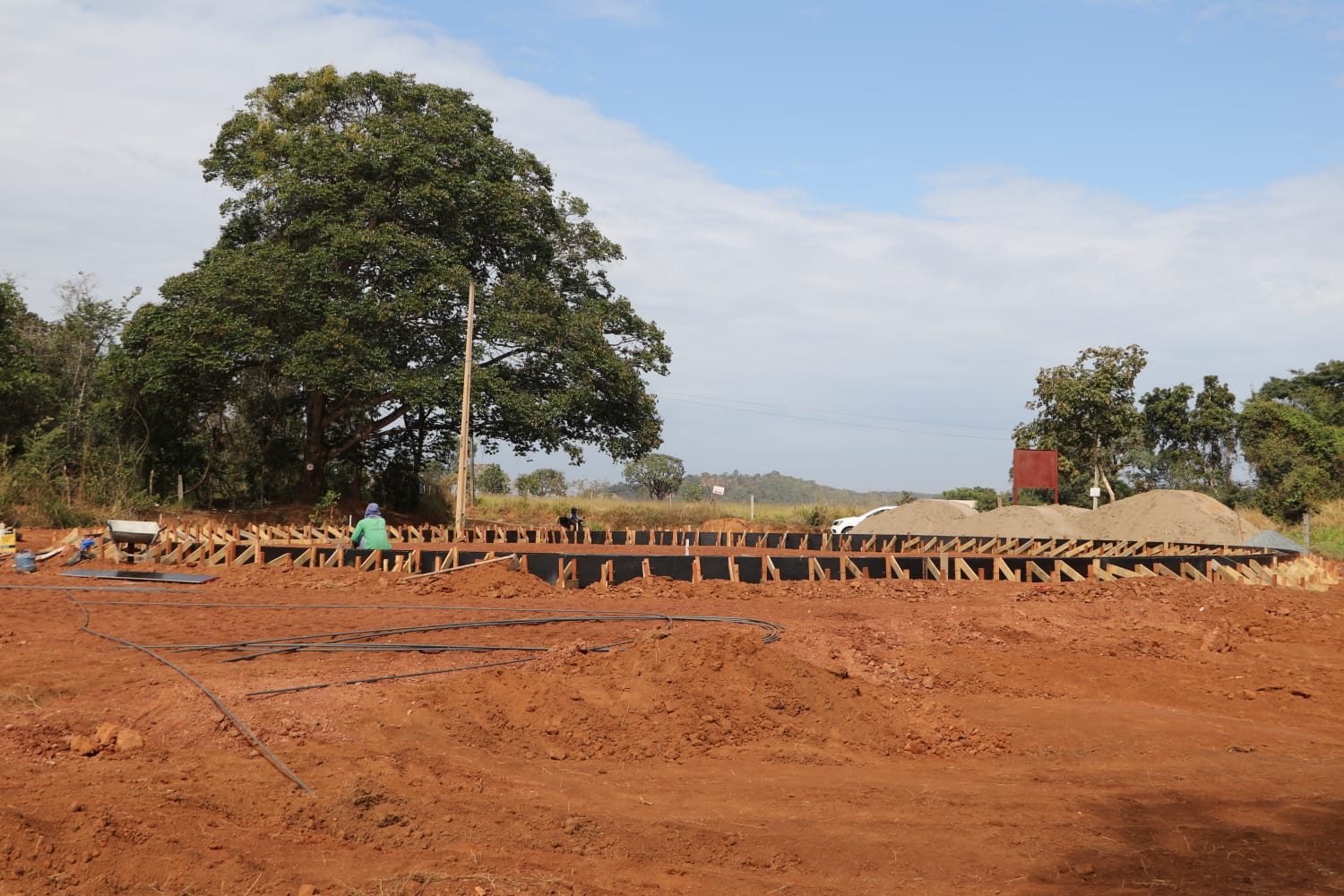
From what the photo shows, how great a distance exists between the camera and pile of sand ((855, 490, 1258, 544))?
2323 centimetres

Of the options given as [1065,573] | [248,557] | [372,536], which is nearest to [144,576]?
[248,557]

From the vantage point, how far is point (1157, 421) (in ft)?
110

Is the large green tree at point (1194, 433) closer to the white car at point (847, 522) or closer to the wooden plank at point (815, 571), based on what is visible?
the white car at point (847, 522)

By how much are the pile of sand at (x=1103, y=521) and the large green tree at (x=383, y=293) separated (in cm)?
851

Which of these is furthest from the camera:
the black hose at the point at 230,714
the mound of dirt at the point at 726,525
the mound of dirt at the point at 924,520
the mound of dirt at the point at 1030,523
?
the mound of dirt at the point at 726,525

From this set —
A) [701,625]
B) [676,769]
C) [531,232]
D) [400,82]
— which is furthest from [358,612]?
[400,82]

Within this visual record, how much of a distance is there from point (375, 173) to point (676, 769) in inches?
825

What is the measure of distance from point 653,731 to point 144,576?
9.22m

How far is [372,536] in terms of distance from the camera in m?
13.8

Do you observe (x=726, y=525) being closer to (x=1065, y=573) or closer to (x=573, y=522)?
(x=573, y=522)

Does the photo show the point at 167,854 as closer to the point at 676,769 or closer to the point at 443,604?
the point at 676,769

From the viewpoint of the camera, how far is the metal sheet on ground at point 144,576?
12930 millimetres

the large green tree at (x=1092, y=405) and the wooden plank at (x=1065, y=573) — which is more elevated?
the large green tree at (x=1092, y=405)

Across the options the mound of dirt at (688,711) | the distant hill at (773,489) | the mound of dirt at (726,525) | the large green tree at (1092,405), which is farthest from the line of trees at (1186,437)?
the distant hill at (773,489)
